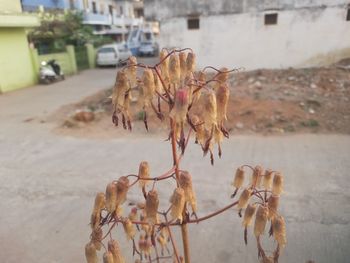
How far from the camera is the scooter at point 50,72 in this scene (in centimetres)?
1309

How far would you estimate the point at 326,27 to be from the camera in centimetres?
1059

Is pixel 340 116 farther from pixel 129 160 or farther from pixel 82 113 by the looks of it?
pixel 82 113

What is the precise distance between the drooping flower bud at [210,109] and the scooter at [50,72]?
43.0ft

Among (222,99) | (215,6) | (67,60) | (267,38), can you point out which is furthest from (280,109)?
(67,60)

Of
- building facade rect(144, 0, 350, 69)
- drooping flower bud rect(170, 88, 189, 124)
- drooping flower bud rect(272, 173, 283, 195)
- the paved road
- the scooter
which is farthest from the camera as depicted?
the scooter

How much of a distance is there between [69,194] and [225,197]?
6.25 feet

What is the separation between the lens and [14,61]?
11.9 metres

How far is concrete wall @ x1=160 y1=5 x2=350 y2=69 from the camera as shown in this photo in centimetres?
1060

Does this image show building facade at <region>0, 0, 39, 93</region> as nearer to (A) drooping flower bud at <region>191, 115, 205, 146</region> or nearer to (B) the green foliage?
(B) the green foliage

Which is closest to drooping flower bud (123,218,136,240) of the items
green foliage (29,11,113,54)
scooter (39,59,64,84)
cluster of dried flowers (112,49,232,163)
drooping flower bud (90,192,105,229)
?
drooping flower bud (90,192,105,229)

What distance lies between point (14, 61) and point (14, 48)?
1.55 ft

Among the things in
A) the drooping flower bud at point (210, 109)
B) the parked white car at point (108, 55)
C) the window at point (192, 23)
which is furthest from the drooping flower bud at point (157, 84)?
the parked white car at point (108, 55)

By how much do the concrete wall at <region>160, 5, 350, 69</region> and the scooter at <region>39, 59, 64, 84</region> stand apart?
469 centimetres

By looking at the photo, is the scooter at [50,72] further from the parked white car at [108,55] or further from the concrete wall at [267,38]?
the concrete wall at [267,38]
